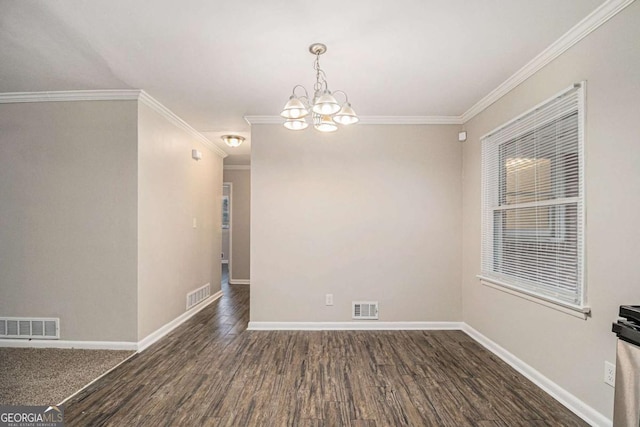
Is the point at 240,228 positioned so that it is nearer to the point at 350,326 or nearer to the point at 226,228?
the point at 226,228

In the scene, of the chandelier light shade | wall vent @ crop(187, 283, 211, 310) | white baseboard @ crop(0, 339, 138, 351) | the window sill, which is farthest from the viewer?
the chandelier light shade

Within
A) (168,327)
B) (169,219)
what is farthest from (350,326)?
(169,219)

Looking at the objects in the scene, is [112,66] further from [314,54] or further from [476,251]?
[476,251]

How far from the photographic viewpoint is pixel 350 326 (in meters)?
3.90

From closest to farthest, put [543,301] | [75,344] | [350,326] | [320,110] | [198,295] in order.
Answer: [320,110] → [543,301] → [75,344] → [350,326] → [198,295]

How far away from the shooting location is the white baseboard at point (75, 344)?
3.18 metres

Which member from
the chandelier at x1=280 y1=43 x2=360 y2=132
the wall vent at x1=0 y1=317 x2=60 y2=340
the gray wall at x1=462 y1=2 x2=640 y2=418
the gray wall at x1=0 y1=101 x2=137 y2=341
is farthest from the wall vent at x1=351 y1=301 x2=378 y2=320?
the wall vent at x1=0 y1=317 x2=60 y2=340

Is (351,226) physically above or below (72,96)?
below

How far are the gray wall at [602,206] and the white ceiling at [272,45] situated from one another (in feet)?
0.82

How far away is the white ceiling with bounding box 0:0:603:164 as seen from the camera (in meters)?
1.96

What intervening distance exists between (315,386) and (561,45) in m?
3.16

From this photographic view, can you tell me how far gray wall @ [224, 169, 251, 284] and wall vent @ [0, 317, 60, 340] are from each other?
154 inches

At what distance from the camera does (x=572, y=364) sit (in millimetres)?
2219

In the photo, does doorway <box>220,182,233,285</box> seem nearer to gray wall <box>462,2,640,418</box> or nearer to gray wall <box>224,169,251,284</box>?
gray wall <box>224,169,251,284</box>
